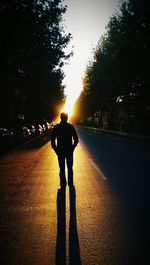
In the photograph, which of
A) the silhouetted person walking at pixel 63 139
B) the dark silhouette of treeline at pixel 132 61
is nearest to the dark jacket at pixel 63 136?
the silhouetted person walking at pixel 63 139

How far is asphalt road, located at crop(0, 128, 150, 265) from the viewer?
429cm

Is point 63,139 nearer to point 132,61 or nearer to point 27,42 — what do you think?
point 27,42

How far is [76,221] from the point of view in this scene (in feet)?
18.9

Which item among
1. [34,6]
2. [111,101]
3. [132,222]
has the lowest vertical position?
[132,222]

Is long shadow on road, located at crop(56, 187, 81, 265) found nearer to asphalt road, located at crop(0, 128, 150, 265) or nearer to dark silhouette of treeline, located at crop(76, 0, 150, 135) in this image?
asphalt road, located at crop(0, 128, 150, 265)

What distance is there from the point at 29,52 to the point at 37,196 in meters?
21.0

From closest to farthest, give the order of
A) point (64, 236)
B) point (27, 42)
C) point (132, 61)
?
point (64, 236) → point (27, 42) → point (132, 61)

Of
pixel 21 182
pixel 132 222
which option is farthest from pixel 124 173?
pixel 132 222

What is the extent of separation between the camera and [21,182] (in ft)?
31.8

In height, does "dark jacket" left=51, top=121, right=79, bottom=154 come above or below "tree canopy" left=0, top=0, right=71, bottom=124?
below

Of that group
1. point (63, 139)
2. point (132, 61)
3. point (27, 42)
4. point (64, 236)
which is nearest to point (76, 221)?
point (64, 236)

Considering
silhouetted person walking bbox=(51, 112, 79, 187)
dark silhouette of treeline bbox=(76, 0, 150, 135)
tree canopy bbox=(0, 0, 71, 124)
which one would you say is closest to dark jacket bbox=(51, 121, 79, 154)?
silhouetted person walking bbox=(51, 112, 79, 187)

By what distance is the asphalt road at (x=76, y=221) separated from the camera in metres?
Answer: 4.29

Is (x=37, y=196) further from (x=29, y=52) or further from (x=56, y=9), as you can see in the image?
(x=56, y=9)
